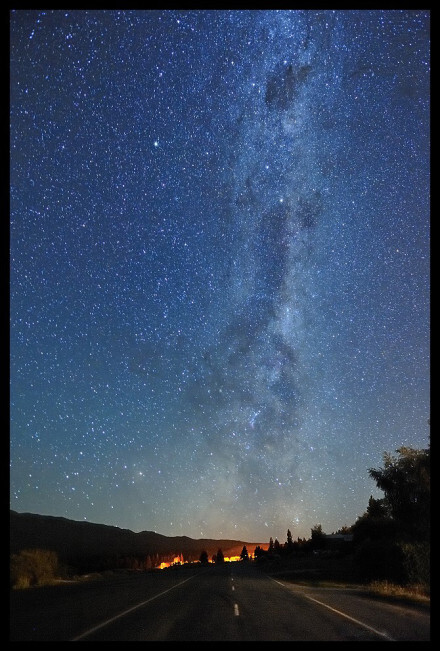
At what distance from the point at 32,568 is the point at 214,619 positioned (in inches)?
752

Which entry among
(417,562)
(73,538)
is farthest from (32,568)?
(73,538)

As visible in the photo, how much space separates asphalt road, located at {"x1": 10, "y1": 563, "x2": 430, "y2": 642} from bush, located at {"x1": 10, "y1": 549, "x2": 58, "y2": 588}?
7.98 metres

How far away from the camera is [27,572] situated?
2972 centimetres

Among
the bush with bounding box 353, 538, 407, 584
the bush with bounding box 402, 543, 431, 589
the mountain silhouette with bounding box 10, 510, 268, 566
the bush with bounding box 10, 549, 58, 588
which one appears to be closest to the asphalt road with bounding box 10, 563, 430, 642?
the bush with bounding box 402, 543, 431, 589

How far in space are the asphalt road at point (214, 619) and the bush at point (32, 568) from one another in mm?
7979

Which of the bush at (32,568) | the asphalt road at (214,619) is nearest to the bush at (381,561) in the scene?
the asphalt road at (214,619)

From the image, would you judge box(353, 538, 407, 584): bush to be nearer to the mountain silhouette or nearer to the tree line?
the tree line

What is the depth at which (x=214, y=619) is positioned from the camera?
14281 millimetres

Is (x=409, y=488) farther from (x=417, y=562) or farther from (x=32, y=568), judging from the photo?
(x=32, y=568)

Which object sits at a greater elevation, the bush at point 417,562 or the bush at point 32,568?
the bush at point 417,562

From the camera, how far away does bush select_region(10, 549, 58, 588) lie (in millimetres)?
28031

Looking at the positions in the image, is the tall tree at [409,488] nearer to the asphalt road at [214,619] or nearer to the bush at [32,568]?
the asphalt road at [214,619]

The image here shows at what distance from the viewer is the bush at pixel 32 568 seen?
28.0m
